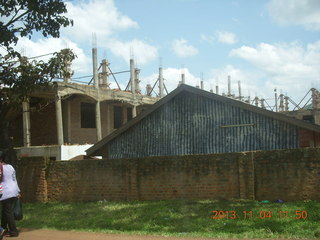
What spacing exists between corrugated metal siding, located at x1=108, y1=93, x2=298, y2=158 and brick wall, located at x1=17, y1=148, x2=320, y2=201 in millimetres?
3480

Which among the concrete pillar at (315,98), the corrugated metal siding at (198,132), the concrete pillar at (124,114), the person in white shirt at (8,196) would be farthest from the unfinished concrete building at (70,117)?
the concrete pillar at (315,98)

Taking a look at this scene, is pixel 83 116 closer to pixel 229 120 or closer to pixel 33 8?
pixel 229 120

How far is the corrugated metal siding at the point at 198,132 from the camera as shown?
44.9 ft

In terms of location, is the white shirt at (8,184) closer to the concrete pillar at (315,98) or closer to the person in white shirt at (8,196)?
the person in white shirt at (8,196)

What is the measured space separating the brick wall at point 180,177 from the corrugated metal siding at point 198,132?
11.4ft

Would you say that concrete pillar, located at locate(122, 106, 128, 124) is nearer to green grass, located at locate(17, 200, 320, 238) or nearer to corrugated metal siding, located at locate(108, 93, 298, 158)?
corrugated metal siding, located at locate(108, 93, 298, 158)

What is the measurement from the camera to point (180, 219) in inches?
344

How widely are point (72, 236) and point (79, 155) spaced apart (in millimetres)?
14686

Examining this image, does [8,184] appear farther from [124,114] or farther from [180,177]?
[124,114]
